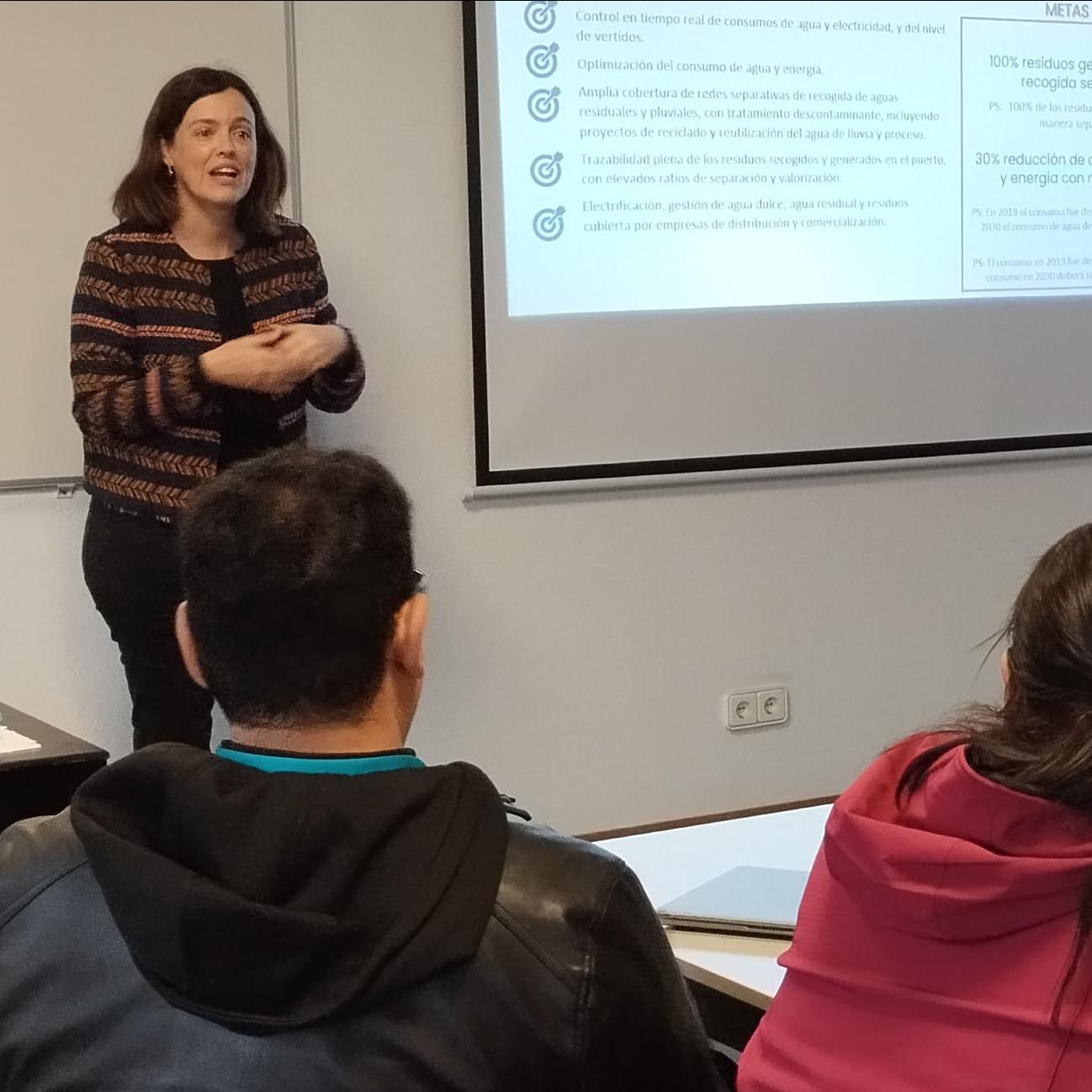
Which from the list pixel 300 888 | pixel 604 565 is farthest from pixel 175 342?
pixel 300 888

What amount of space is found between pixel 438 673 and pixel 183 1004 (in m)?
Answer: 2.27

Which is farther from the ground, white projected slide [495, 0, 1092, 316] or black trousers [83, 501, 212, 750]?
white projected slide [495, 0, 1092, 316]

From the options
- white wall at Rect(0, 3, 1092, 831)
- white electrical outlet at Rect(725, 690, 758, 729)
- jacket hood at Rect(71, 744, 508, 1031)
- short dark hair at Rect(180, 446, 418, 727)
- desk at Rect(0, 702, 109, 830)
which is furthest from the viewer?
white electrical outlet at Rect(725, 690, 758, 729)

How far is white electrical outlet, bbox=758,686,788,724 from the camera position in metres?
→ 3.48

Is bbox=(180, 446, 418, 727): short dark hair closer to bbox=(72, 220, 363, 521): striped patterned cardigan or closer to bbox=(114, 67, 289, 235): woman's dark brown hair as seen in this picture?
bbox=(72, 220, 363, 521): striped patterned cardigan

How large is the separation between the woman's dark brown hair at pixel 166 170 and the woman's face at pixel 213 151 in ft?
0.05

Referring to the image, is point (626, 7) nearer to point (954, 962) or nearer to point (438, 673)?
point (438, 673)

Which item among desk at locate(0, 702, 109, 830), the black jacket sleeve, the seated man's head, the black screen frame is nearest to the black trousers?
desk at locate(0, 702, 109, 830)

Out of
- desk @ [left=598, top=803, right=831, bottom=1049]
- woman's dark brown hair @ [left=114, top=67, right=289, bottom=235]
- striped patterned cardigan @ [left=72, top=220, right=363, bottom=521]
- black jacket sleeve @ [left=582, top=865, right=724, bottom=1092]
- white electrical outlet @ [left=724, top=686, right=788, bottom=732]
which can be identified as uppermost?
woman's dark brown hair @ [left=114, top=67, right=289, bottom=235]

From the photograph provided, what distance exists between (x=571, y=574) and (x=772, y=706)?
0.62m

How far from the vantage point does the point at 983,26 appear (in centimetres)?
344

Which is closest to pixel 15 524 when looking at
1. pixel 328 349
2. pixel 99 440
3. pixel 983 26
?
pixel 99 440

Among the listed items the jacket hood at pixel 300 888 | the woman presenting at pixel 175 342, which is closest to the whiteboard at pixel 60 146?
the woman presenting at pixel 175 342

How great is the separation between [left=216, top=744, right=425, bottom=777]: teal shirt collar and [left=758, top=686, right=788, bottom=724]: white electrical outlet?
2.56 m
